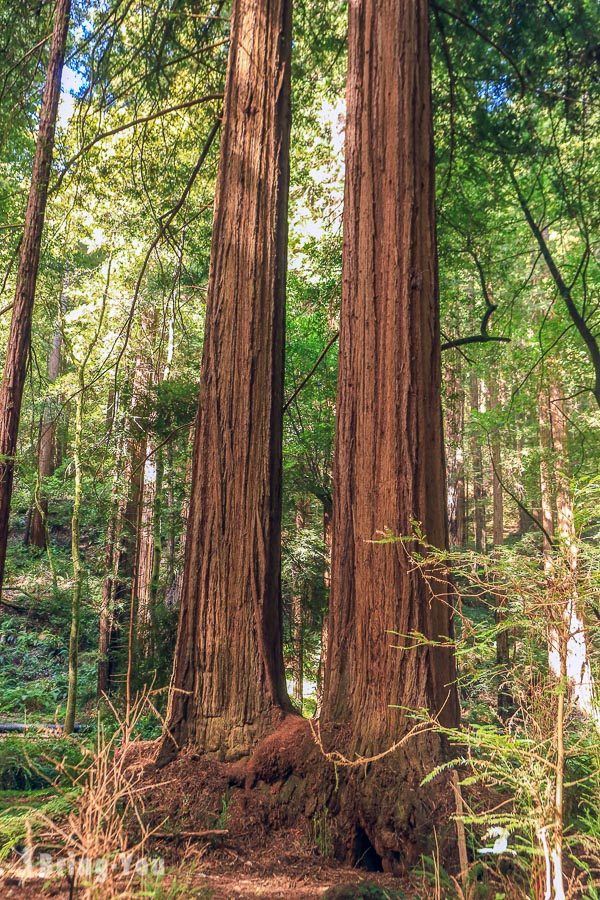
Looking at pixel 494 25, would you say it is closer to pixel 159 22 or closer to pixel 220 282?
pixel 159 22

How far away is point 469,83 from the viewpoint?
7328 millimetres

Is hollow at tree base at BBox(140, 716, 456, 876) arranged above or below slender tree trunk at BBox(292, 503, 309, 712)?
below

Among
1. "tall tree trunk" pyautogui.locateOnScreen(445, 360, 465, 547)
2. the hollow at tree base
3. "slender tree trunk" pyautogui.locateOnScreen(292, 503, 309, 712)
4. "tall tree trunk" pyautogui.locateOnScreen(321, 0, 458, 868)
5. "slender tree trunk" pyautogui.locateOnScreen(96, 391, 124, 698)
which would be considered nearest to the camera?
the hollow at tree base

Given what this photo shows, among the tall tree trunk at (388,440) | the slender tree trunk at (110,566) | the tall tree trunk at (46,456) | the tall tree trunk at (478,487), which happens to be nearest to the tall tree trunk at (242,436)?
the tall tree trunk at (388,440)

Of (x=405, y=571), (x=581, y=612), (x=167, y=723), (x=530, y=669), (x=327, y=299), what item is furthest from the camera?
(x=327, y=299)

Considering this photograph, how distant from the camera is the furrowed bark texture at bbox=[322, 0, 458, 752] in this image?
3.43 metres

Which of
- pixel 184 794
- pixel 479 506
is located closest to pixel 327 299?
pixel 184 794

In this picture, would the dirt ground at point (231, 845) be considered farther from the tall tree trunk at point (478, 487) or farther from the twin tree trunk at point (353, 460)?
the tall tree trunk at point (478, 487)

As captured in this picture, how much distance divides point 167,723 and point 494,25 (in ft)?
23.3

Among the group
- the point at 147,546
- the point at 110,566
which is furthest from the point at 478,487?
the point at 110,566

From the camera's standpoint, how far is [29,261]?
624cm

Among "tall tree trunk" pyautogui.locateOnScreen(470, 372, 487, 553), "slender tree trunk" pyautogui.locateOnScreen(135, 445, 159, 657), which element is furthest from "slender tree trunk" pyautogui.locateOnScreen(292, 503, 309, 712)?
"tall tree trunk" pyautogui.locateOnScreen(470, 372, 487, 553)

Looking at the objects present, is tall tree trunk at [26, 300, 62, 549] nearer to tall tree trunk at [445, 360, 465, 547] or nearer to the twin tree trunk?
tall tree trunk at [445, 360, 465, 547]

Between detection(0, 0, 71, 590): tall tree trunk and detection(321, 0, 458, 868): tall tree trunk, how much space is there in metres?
3.34
